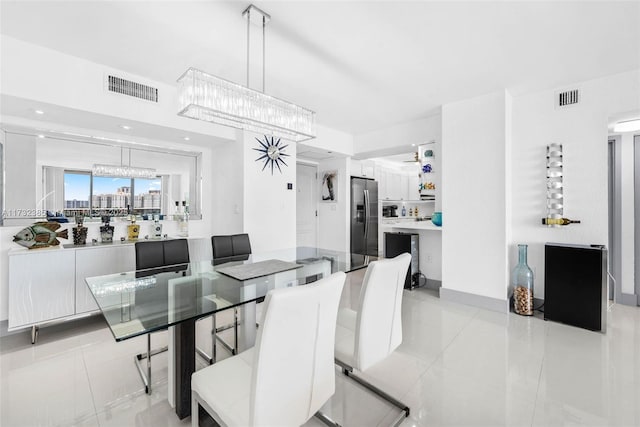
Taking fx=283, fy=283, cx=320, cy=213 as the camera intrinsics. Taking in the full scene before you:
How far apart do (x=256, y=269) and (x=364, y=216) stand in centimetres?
399

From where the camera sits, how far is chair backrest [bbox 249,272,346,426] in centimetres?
101

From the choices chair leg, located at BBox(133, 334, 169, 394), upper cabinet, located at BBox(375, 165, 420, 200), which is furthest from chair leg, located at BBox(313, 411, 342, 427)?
upper cabinet, located at BBox(375, 165, 420, 200)

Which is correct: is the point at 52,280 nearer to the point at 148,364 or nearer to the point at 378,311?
the point at 148,364

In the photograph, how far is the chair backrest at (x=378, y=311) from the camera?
1.51 metres

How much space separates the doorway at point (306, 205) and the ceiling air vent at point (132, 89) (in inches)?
123

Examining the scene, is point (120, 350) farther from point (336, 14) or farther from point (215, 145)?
point (336, 14)

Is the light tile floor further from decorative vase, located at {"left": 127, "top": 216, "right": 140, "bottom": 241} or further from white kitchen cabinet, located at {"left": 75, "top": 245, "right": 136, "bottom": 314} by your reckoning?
decorative vase, located at {"left": 127, "top": 216, "right": 140, "bottom": 241}

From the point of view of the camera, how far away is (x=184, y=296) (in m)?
1.67

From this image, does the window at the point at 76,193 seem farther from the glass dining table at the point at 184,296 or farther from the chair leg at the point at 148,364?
the chair leg at the point at 148,364

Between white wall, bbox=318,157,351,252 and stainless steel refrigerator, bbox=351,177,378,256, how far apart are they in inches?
6.7

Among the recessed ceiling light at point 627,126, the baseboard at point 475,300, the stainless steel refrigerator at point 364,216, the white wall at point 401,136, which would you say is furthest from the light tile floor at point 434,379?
the stainless steel refrigerator at point 364,216

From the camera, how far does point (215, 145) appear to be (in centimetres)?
417

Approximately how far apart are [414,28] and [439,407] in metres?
2.65

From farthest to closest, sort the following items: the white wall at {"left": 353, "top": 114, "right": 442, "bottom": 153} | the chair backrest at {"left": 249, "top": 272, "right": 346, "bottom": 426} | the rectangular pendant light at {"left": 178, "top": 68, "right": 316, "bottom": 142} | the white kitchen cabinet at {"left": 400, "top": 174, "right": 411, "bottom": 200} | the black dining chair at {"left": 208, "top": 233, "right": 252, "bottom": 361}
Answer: the white kitchen cabinet at {"left": 400, "top": 174, "right": 411, "bottom": 200} < the white wall at {"left": 353, "top": 114, "right": 442, "bottom": 153} < the black dining chair at {"left": 208, "top": 233, "right": 252, "bottom": 361} < the rectangular pendant light at {"left": 178, "top": 68, "right": 316, "bottom": 142} < the chair backrest at {"left": 249, "top": 272, "right": 346, "bottom": 426}
